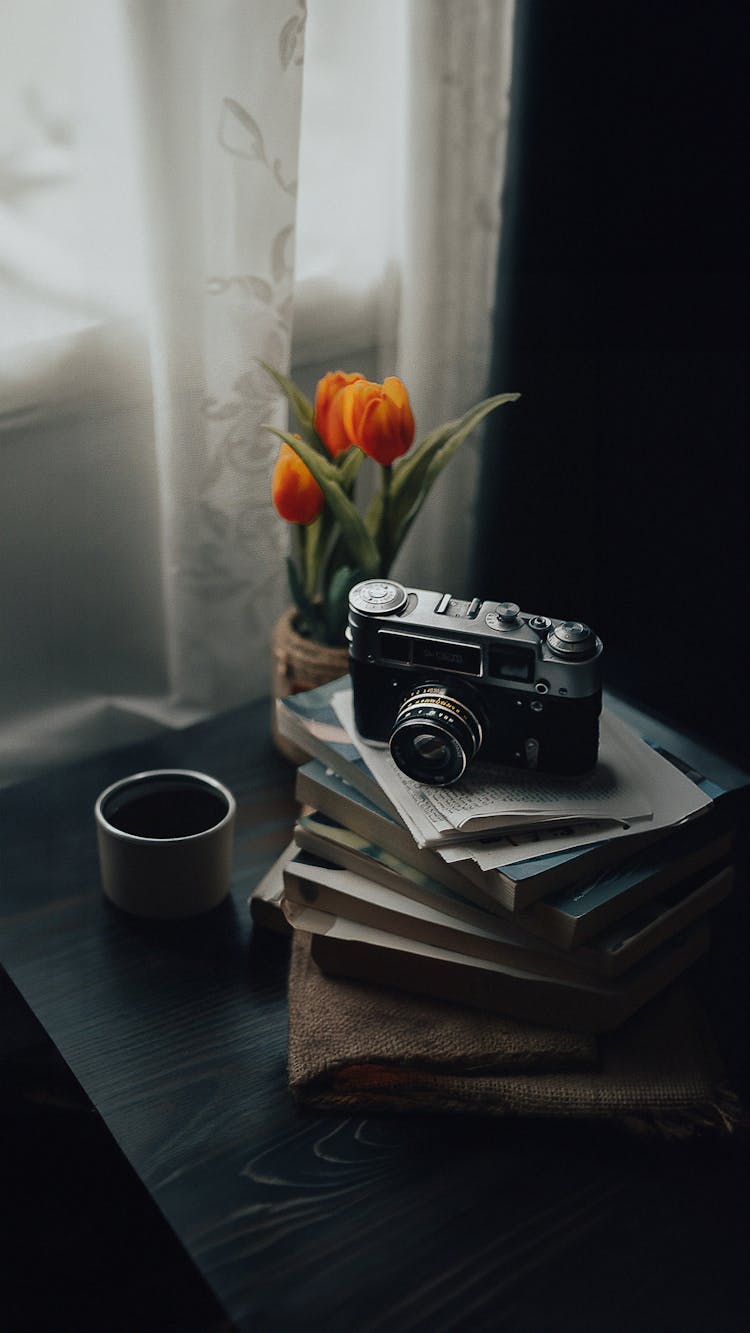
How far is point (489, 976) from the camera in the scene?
0.71 m

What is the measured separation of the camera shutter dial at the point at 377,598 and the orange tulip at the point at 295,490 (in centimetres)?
14

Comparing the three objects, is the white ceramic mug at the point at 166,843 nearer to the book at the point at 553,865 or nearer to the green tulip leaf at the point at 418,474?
the book at the point at 553,865

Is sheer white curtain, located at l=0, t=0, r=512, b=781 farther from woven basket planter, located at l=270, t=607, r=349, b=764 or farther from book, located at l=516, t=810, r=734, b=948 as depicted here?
book, located at l=516, t=810, r=734, b=948

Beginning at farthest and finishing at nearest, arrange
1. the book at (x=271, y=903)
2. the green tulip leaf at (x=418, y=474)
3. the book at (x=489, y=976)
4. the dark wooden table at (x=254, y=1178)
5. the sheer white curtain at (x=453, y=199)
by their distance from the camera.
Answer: the sheer white curtain at (x=453, y=199) < the green tulip leaf at (x=418, y=474) < the book at (x=271, y=903) < the book at (x=489, y=976) < the dark wooden table at (x=254, y=1178)

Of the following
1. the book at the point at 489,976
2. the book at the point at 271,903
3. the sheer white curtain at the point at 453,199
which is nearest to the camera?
the book at the point at 489,976

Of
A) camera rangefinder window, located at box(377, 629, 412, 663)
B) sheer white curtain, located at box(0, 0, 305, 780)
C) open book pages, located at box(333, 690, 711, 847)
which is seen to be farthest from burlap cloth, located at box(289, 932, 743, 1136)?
sheer white curtain, located at box(0, 0, 305, 780)

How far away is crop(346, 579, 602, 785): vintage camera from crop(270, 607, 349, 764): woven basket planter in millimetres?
176

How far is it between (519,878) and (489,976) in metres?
0.09

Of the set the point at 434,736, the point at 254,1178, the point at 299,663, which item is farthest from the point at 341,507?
the point at 254,1178

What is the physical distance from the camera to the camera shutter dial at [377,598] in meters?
0.74

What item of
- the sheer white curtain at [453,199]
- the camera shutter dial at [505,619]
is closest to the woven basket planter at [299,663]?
the camera shutter dial at [505,619]

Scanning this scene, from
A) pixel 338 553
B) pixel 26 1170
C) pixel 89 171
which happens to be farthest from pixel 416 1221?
pixel 89 171

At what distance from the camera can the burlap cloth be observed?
0.67 m

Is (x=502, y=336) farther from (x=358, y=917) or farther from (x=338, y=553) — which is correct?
(x=358, y=917)
